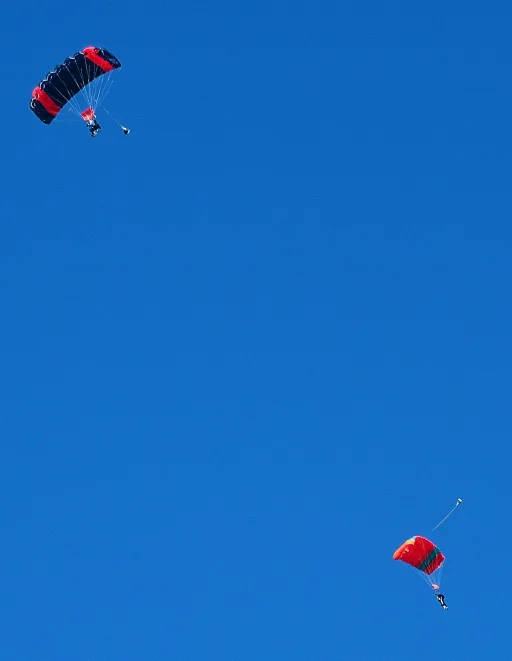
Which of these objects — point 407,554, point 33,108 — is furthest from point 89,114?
point 407,554

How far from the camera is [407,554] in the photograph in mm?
111938

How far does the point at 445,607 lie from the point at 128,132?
25.6 metres

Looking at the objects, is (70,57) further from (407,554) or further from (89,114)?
(407,554)

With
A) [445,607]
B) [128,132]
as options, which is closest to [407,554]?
[445,607]

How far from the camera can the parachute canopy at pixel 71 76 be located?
368 feet

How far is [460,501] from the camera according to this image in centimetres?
10825

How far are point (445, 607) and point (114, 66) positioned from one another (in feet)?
93.5

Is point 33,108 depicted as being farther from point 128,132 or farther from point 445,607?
point 445,607

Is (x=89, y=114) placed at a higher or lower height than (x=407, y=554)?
higher

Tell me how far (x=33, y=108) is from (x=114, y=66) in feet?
13.6

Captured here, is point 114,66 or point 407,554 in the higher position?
point 114,66

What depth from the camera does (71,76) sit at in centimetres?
11225

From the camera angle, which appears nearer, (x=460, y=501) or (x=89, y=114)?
(x=460, y=501)

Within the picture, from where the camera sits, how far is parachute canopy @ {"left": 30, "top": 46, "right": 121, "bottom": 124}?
112125mm
